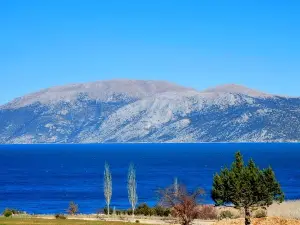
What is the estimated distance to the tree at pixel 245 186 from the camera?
65250 mm

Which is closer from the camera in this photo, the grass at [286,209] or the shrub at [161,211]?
the shrub at [161,211]

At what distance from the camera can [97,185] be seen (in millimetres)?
199375

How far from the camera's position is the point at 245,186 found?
65062 mm

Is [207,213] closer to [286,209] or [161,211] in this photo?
[161,211]

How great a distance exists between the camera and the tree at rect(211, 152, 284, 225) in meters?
65.2

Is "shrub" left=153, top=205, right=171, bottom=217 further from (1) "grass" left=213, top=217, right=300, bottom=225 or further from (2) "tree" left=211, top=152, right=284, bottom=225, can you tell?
(1) "grass" left=213, top=217, right=300, bottom=225

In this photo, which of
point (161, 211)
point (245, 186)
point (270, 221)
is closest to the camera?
point (270, 221)

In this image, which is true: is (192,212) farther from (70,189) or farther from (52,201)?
(70,189)

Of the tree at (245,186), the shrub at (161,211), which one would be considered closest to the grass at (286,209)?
the shrub at (161,211)

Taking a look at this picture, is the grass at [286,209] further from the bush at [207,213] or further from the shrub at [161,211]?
the shrub at [161,211]

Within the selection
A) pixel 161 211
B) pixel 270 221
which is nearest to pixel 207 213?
pixel 161 211

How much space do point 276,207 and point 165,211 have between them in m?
34.3

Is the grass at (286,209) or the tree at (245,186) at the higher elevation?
the tree at (245,186)

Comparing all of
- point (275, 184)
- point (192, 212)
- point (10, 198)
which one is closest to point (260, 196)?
point (275, 184)
